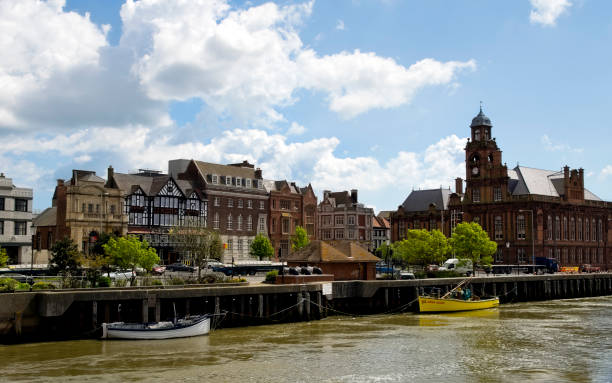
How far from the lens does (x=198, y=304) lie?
46.2m

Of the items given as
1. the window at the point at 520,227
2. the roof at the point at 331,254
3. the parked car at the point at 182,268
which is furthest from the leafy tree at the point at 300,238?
the roof at the point at 331,254

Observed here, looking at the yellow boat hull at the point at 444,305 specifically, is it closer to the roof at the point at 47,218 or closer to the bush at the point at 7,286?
the bush at the point at 7,286

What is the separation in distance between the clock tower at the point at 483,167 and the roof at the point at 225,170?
41.5 m

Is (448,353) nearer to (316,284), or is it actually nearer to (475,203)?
(316,284)

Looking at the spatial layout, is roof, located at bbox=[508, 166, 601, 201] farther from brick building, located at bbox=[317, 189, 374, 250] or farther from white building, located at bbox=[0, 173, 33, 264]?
white building, located at bbox=[0, 173, 33, 264]

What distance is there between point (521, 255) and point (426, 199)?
3197 cm

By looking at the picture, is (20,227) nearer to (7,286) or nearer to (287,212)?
(7,286)

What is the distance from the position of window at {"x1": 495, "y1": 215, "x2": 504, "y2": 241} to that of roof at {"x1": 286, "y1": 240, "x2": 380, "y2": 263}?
6863 centimetres

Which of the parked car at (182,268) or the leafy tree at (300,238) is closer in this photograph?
the parked car at (182,268)

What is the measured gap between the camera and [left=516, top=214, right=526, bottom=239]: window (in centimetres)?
12145

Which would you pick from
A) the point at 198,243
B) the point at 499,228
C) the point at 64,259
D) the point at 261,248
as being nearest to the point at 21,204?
the point at 64,259

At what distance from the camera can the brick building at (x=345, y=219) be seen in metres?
146

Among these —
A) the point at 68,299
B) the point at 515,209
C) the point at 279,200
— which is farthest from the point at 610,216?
the point at 68,299

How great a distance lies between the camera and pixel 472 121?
132 metres
